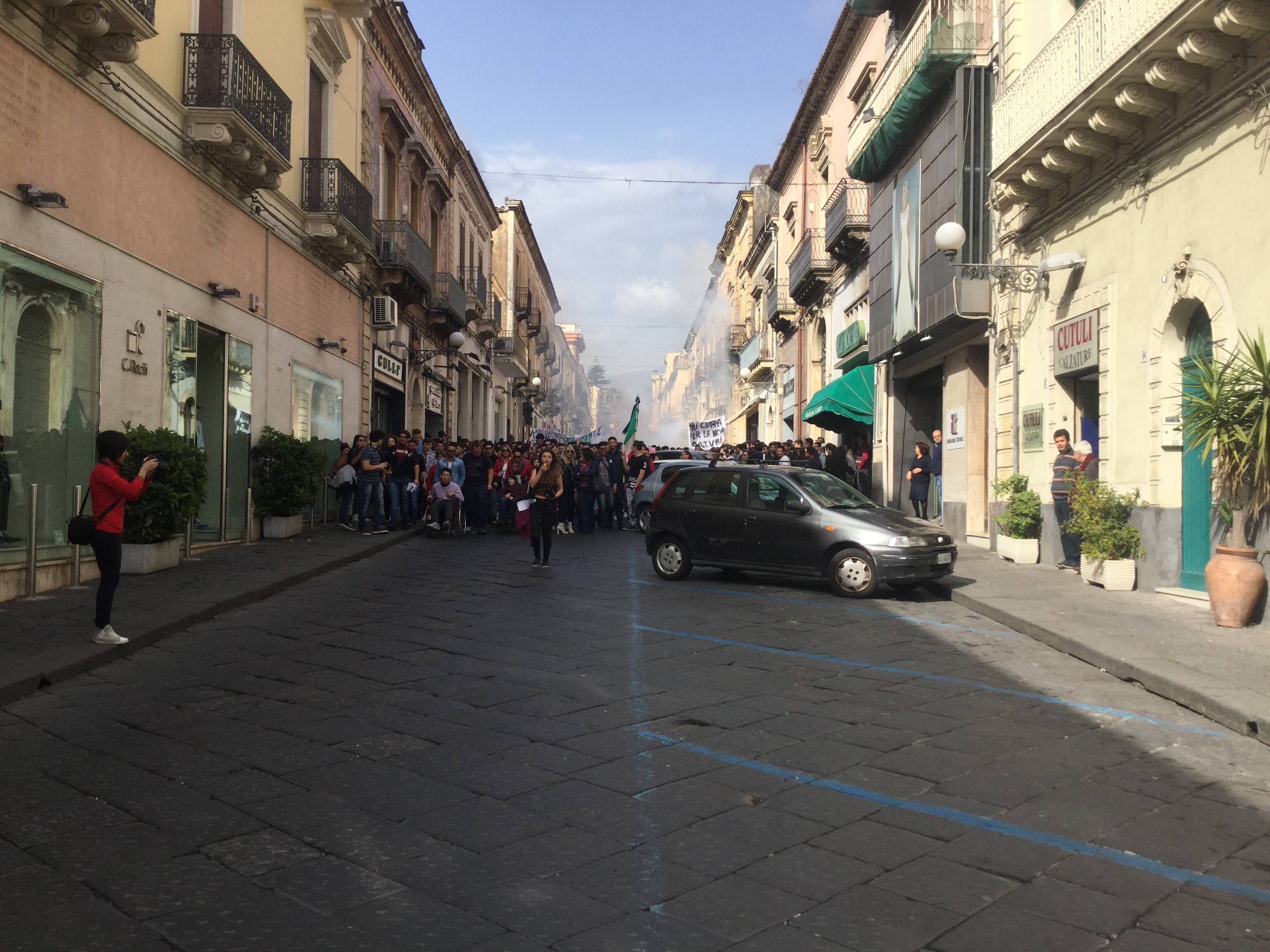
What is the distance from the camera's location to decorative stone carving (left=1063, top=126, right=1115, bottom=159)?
38.7 ft

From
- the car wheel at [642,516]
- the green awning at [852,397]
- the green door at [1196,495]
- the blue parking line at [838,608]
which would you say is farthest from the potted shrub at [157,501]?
the green awning at [852,397]

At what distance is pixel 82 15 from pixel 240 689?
6.70 metres

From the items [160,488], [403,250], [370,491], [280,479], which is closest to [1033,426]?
[370,491]

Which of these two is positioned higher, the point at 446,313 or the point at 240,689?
the point at 446,313

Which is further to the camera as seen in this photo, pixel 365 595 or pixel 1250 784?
pixel 365 595

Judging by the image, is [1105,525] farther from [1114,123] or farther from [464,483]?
[464,483]

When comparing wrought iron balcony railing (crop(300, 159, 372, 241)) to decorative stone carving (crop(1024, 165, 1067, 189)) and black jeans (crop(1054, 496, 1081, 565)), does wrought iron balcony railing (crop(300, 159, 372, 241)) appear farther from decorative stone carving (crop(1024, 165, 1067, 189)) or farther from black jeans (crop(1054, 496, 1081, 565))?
black jeans (crop(1054, 496, 1081, 565))

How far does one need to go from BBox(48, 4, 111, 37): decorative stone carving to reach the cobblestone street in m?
5.61

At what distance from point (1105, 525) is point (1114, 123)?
4.09 metres

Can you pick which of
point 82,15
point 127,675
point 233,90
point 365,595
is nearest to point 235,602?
point 365,595

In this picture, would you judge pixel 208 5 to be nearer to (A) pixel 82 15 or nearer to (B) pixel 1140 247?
(A) pixel 82 15

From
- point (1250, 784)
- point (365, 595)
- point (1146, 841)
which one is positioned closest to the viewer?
point (1146, 841)

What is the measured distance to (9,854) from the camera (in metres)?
3.66

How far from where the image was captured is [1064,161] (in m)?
12.6
